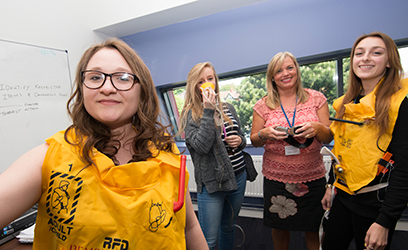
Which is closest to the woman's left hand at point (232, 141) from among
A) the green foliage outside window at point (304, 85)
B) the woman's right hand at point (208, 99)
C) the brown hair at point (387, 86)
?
the woman's right hand at point (208, 99)

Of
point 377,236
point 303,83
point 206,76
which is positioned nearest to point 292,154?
point 377,236

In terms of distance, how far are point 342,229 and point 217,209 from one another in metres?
0.76

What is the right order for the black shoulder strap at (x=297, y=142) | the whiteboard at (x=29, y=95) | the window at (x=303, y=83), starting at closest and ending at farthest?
1. the black shoulder strap at (x=297, y=142)
2. the whiteboard at (x=29, y=95)
3. the window at (x=303, y=83)

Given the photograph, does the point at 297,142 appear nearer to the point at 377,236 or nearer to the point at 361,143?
the point at 361,143

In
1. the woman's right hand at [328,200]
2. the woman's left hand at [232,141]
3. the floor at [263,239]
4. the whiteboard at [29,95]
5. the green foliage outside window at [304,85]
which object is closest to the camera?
the woman's right hand at [328,200]

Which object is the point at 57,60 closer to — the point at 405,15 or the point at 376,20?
the point at 376,20

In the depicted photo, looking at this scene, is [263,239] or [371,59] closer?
[371,59]

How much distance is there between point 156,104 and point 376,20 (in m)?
2.59

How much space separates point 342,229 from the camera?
1268 mm

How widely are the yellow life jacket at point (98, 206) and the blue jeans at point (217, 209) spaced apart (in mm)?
942

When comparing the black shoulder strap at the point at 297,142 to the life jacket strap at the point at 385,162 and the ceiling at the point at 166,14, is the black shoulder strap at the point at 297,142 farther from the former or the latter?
the ceiling at the point at 166,14

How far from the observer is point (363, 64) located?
1.22 metres

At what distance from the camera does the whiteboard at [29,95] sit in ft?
6.22

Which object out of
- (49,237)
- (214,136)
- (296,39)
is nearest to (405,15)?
(296,39)
